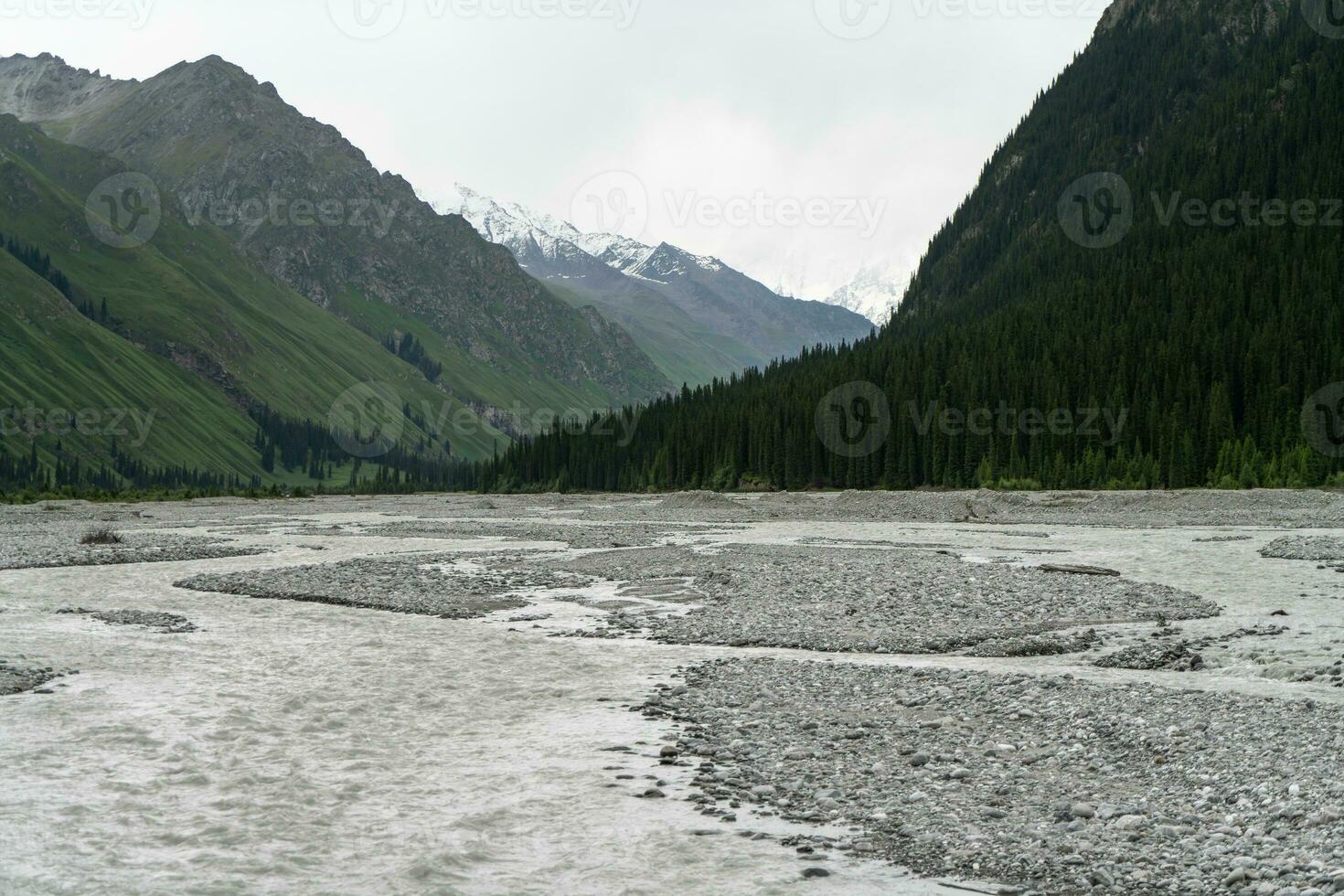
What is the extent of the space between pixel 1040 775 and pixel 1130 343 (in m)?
103

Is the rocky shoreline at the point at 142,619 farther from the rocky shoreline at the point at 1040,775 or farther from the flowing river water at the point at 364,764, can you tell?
the rocky shoreline at the point at 1040,775

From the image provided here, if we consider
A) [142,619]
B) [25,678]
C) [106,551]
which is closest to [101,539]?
[106,551]

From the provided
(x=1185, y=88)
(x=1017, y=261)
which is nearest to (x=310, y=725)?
(x=1017, y=261)

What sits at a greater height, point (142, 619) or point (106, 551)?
point (106, 551)

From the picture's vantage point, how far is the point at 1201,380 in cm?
9875

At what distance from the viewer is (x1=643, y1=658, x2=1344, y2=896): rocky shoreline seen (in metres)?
10.0

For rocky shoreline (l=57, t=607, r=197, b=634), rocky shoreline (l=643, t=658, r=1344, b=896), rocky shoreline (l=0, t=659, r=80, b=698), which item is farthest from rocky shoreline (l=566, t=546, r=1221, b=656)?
rocky shoreline (l=0, t=659, r=80, b=698)

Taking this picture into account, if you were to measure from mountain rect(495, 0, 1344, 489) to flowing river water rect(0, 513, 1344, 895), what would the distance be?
7300 centimetres

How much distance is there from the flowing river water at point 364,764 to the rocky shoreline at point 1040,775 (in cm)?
90

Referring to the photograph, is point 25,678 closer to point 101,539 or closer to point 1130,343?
point 101,539

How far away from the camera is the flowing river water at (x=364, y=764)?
10.2 m

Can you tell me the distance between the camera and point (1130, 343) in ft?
349

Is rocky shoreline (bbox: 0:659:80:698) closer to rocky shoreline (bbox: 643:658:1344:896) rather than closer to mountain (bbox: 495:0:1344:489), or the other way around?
rocky shoreline (bbox: 643:658:1344:896)

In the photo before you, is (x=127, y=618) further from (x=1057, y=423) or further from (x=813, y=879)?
(x=1057, y=423)
